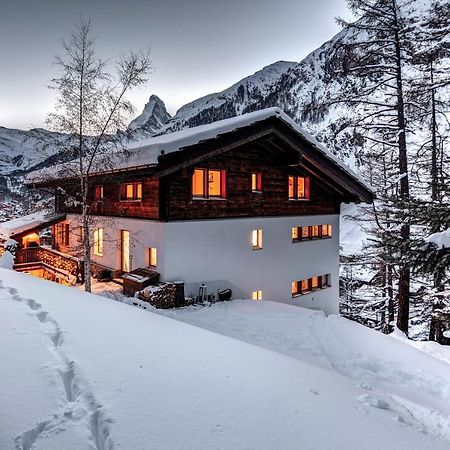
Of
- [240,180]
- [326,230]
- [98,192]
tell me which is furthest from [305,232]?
[98,192]

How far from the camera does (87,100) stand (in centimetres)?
1248

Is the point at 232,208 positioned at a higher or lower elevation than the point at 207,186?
Answer: lower

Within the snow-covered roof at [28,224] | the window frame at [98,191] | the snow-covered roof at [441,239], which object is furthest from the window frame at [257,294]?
the snow-covered roof at [28,224]

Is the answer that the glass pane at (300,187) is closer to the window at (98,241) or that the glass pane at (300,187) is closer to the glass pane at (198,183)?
the glass pane at (198,183)

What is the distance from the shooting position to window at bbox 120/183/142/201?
14.8 m

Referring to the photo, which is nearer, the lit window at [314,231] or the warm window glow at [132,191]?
the warm window glow at [132,191]

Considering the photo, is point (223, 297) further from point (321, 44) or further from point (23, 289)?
point (321, 44)

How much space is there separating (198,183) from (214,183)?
81 centimetres

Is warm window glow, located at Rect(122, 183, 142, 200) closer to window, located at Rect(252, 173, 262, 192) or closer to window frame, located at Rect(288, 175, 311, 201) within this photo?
window, located at Rect(252, 173, 262, 192)

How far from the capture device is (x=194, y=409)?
325cm

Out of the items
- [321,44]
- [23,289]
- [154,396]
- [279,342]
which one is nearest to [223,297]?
[279,342]

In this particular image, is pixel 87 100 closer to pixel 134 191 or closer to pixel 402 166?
pixel 134 191

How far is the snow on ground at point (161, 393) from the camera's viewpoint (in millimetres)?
2844

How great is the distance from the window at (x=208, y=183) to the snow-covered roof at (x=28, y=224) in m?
11.0
